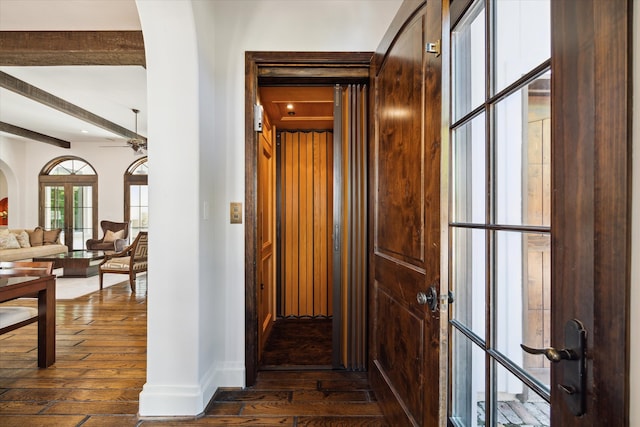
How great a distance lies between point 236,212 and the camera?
2.23 metres

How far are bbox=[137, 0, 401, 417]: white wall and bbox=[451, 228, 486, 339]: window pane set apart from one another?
1.39 meters

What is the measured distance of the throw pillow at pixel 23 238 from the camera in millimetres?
6980

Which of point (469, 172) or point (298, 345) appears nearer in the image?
point (469, 172)

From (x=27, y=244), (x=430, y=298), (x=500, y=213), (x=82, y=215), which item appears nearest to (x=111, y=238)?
(x=82, y=215)

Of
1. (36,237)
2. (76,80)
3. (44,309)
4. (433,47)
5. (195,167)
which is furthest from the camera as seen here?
(36,237)

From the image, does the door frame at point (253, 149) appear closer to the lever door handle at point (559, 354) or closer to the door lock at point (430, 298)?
the door lock at point (430, 298)

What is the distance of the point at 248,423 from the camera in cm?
185

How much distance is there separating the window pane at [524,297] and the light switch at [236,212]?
5.33 ft

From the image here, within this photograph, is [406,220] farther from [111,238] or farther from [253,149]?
[111,238]

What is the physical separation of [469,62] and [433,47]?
0.16m

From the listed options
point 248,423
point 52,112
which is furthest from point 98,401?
point 52,112

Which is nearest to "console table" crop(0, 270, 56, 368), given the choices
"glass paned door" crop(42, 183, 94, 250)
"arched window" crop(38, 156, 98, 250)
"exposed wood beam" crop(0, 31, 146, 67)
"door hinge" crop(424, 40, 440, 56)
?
"exposed wood beam" crop(0, 31, 146, 67)

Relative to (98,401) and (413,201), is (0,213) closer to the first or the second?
(98,401)

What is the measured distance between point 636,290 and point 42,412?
278 centimetres
